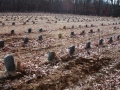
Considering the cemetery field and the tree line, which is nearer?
the cemetery field

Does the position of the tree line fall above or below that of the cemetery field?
above

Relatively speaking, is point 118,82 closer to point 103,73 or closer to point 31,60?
point 103,73

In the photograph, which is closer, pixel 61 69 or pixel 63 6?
pixel 61 69

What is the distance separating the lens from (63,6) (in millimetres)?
76312

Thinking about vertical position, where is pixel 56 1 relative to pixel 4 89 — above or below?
above

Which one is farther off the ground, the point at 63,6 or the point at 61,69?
the point at 63,6

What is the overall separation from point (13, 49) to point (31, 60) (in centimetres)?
200

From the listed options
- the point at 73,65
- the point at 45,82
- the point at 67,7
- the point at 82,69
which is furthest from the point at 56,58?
the point at 67,7

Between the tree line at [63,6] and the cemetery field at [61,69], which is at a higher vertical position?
the tree line at [63,6]

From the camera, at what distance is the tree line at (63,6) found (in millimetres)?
58362

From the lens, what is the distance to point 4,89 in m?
4.77

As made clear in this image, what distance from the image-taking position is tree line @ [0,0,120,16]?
58.4m

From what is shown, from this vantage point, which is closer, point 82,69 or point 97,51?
point 82,69

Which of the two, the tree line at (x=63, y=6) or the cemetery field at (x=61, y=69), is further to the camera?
the tree line at (x=63, y=6)
